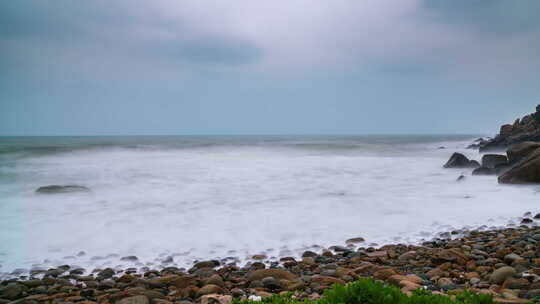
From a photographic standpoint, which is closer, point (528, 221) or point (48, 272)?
point (48, 272)

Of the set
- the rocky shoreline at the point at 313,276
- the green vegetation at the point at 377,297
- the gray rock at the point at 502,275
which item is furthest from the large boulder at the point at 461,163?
the green vegetation at the point at 377,297

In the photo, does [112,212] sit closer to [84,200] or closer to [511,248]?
[84,200]

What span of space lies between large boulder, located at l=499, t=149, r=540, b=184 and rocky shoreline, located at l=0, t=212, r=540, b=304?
741 centimetres

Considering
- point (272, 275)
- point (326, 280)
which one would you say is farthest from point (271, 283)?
point (326, 280)

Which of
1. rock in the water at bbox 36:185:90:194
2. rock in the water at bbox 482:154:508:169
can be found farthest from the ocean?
rock in the water at bbox 482:154:508:169

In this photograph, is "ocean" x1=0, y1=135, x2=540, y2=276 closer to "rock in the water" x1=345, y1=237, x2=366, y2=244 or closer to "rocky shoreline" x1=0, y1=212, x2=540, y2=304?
"rock in the water" x1=345, y1=237, x2=366, y2=244

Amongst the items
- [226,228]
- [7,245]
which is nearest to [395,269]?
[226,228]

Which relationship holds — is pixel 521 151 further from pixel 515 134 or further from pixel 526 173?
pixel 515 134

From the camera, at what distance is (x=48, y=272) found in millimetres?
6125

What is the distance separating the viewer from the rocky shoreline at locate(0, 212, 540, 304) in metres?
4.55

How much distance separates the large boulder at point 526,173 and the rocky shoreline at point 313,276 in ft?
24.3

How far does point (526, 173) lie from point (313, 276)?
1167 centimetres

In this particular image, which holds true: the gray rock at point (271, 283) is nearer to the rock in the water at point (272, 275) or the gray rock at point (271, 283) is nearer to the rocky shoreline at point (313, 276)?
the rocky shoreline at point (313, 276)

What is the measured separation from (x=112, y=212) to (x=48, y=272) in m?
5.11
